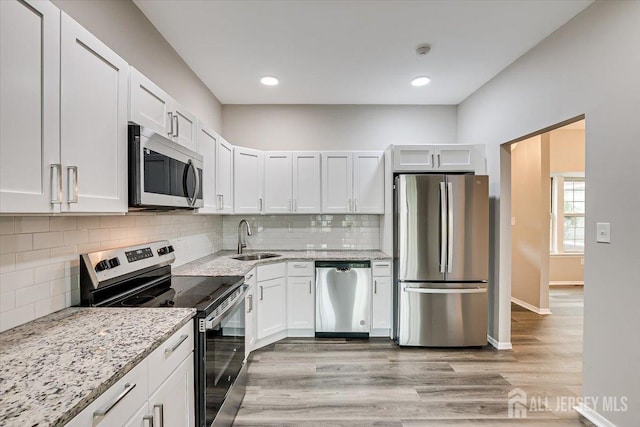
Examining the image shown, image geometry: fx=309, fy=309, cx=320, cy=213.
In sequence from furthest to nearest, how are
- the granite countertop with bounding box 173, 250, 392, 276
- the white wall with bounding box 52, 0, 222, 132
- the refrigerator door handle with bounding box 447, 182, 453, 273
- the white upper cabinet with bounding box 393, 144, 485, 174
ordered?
the white upper cabinet with bounding box 393, 144, 485, 174 → the refrigerator door handle with bounding box 447, 182, 453, 273 → the granite countertop with bounding box 173, 250, 392, 276 → the white wall with bounding box 52, 0, 222, 132

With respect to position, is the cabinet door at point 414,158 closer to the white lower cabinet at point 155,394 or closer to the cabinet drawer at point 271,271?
the cabinet drawer at point 271,271

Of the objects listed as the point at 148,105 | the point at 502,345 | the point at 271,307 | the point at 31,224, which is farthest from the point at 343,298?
the point at 31,224

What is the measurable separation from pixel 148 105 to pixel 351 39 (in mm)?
1663

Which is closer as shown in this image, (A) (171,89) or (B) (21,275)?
(B) (21,275)

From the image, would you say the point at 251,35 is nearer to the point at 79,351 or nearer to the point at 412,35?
the point at 412,35

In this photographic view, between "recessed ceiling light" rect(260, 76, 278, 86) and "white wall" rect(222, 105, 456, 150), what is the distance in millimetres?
697

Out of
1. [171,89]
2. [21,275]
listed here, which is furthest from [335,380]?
[171,89]

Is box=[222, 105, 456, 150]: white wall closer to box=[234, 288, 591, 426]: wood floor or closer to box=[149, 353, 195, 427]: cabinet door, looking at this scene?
box=[234, 288, 591, 426]: wood floor

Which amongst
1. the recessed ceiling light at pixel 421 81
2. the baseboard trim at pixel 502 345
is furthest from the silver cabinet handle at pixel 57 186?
the baseboard trim at pixel 502 345

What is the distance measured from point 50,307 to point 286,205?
2555 mm

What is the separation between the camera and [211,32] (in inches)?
95.3

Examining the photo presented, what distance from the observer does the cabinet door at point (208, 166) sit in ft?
8.66

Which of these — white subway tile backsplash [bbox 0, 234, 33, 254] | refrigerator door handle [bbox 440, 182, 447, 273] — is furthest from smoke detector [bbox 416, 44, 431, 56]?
white subway tile backsplash [bbox 0, 234, 33, 254]

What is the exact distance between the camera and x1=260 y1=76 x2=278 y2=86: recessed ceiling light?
3247 millimetres
